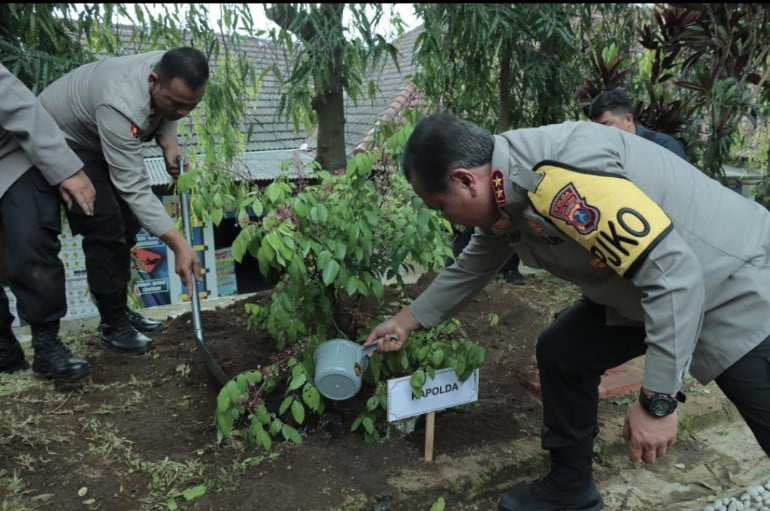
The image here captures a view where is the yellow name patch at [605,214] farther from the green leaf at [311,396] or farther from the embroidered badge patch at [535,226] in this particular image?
the green leaf at [311,396]

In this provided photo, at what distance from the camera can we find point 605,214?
1316 mm

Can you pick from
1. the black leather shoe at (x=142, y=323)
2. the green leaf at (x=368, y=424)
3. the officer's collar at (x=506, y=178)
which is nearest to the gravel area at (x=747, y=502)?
the green leaf at (x=368, y=424)

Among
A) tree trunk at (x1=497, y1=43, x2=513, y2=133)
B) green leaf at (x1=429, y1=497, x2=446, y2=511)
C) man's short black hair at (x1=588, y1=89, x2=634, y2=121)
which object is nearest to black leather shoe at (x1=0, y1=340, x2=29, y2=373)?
green leaf at (x1=429, y1=497, x2=446, y2=511)

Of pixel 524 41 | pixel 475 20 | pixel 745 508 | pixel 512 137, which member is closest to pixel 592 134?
pixel 512 137

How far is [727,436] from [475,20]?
3.01 meters

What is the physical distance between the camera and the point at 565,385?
192 cm

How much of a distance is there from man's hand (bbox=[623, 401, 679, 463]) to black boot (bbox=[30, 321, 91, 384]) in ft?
7.29

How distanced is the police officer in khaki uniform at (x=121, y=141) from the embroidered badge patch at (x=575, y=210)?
1.64 metres

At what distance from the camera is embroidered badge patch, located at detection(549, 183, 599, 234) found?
4.37 feet

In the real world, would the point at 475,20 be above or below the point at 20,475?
above

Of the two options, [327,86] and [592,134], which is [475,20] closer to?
[327,86]

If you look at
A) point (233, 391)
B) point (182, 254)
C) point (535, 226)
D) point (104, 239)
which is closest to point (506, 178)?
point (535, 226)

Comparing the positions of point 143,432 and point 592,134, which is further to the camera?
point 143,432

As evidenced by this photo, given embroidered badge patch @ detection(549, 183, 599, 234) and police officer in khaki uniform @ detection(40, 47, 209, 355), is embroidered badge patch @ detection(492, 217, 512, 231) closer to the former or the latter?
embroidered badge patch @ detection(549, 183, 599, 234)
